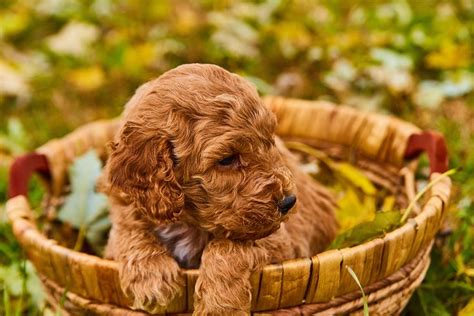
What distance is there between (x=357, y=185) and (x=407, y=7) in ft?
8.74

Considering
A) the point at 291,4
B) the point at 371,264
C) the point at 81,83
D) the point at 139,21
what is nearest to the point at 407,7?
the point at 291,4

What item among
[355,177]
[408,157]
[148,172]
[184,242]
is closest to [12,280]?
[184,242]

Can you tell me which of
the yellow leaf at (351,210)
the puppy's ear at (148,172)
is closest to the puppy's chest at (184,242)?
the puppy's ear at (148,172)

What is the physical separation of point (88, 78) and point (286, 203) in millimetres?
3453

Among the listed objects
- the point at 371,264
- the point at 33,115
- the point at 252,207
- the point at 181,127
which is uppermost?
the point at 181,127

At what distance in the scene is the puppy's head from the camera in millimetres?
2238

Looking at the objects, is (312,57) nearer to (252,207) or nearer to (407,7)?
(407,7)

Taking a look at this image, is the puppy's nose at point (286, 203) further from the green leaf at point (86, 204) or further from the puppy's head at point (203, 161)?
the green leaf at point (86, 204)

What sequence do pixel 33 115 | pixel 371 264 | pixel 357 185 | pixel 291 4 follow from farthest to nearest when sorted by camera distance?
pixel 291 4, pixel 33 115, pixel 357 185, pixel 371 264

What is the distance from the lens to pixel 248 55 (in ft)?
16.8

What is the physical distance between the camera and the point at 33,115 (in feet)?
17.0

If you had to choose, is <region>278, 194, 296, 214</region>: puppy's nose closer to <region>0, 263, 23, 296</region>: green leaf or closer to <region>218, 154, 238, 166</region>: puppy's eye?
<region>218, 154, 238, 166</region>: puppy's eye

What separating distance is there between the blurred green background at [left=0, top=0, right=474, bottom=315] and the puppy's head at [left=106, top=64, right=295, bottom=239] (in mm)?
1756

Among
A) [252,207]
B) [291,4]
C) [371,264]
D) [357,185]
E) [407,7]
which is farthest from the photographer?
[291,4]
